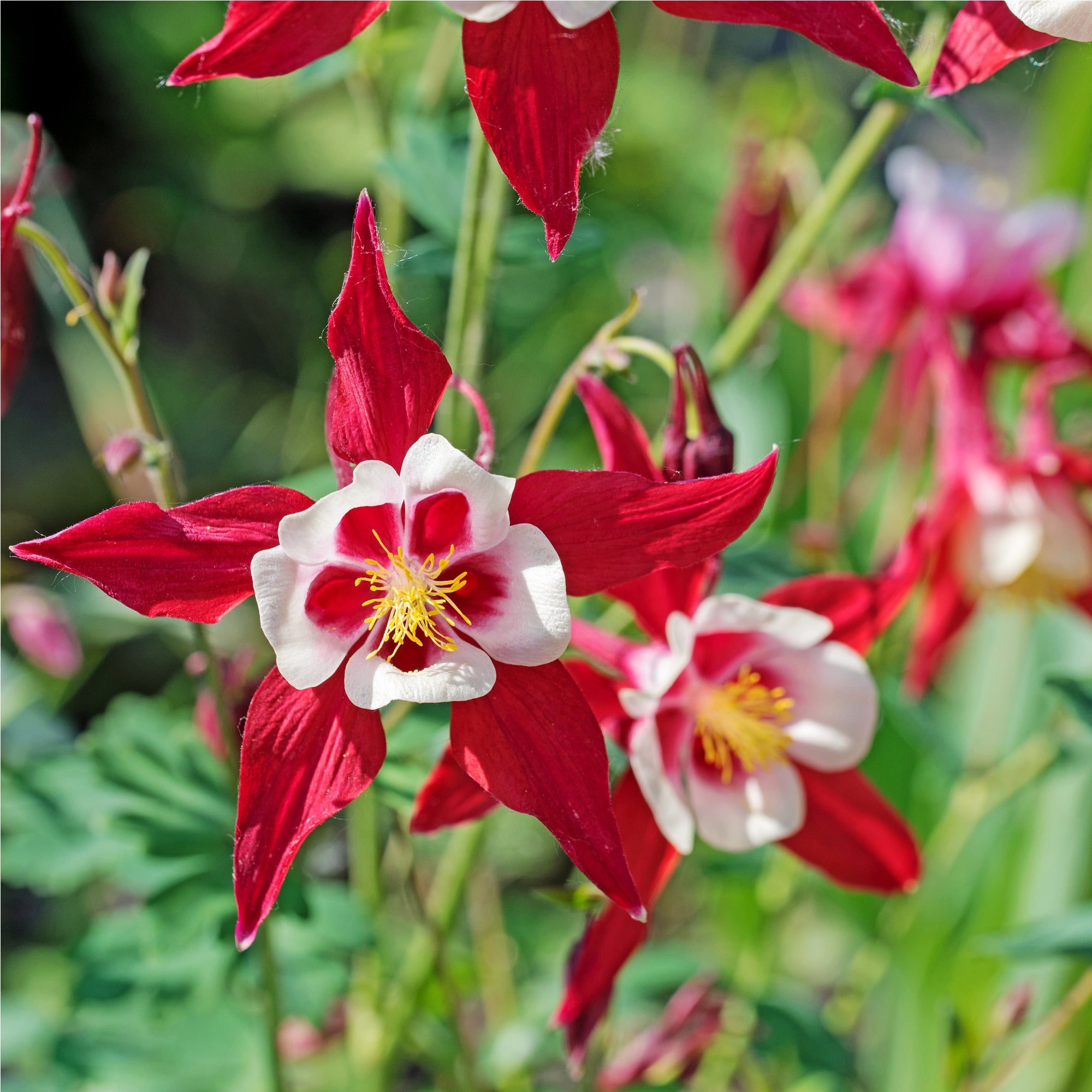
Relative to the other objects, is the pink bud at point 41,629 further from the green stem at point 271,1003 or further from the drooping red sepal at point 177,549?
the drooping red sepal at point 177,549

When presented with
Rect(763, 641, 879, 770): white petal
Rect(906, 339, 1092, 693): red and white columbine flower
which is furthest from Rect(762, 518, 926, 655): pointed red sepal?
Rect(906, 339, 1092, 693): red and white columbine flower

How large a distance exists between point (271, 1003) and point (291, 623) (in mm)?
378

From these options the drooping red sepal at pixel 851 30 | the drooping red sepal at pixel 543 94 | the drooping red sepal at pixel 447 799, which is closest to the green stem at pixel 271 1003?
the drooping red sepal at pixel 447 799

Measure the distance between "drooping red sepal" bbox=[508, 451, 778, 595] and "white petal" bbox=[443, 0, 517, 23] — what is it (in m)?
0.20

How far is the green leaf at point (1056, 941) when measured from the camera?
775 millimetres

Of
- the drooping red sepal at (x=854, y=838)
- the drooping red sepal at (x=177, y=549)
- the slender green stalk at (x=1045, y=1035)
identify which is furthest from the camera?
the slender green stalk at (x=1045, y=1035)

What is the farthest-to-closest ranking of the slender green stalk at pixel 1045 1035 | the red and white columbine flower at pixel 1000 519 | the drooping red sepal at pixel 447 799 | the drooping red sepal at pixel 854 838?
the red and white columbine flower at pixel 1000 519 → the slender green stalk at pixel 1045 1035 → the drooping red sepal at pixel 854 838 → the drooping red sepal at pixel 447 799

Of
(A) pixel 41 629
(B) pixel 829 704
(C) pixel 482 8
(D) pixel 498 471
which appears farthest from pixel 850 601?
(D) pixel 498 471

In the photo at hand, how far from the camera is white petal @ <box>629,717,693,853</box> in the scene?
1.95 ft

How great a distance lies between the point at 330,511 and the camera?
505mm

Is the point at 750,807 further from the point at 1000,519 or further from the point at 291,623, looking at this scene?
the point at 1000,519

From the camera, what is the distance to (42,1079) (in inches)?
46.3

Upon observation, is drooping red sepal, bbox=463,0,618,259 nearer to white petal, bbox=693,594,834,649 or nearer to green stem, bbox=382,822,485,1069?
white petal, bbox=693,594,834,649

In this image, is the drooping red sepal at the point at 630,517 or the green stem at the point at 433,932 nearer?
the drooping red sepal at the point at 630,517
